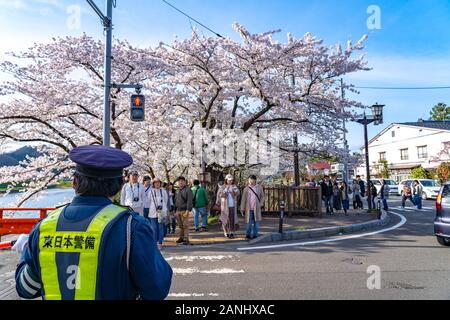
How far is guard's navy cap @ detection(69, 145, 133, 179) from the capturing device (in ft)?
5.46

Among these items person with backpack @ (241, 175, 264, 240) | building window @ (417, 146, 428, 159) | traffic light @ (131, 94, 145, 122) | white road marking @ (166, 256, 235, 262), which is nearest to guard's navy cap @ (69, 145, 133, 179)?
white road marking @ (166, 256, 235, 262)

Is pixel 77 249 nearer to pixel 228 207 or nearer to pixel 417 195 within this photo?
pixel 228 207

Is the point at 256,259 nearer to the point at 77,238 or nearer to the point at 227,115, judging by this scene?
the point at 77,238

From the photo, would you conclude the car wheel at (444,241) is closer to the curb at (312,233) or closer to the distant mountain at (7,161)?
the curb at (312,233)

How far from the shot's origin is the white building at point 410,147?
3259 cm

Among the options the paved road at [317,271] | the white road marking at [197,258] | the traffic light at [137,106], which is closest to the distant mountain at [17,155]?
the traffic light at [137,106]

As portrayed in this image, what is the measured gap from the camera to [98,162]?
1.67m

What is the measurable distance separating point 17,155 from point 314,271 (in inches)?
540

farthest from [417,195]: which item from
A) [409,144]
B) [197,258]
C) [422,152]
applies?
[409,144]

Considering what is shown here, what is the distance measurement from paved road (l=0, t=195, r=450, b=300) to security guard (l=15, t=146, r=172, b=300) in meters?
2.96

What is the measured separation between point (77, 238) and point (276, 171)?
15.5 m

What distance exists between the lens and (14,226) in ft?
27.5

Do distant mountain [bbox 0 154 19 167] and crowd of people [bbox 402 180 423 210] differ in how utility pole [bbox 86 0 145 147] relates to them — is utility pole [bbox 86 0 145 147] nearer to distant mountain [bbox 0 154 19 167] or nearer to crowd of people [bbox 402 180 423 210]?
distant mountain [bbox 0 154 19 167]
